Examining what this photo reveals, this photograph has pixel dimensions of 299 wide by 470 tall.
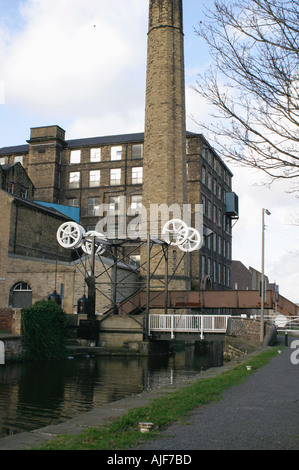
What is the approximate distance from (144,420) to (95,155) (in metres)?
47.7

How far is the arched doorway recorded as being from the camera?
109 feet

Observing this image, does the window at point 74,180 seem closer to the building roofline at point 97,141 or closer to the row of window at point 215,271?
the building roofline at point 97,141

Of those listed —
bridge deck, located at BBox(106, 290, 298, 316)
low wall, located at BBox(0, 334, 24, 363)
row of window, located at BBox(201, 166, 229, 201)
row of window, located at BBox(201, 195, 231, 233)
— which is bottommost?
low wall, located at BBox(0, 334, 24, 363)

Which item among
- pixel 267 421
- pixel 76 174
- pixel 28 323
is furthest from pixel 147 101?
pixel 267 421

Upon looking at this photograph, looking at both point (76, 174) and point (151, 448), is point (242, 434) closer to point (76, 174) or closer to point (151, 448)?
point (151, 448)

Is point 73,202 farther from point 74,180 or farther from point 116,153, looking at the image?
point 116,153

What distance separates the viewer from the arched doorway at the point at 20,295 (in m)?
33.3

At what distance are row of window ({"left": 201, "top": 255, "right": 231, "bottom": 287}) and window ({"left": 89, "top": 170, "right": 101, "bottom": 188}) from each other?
14.4 meters

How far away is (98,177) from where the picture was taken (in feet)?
170

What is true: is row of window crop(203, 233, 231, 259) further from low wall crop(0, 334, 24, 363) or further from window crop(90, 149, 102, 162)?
low wall crop(0, 334, 24, 363)

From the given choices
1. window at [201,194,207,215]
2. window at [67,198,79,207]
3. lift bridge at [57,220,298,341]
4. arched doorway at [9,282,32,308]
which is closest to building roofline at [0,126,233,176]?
window at [67,198,79,207]

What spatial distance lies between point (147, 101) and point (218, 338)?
2105 cm

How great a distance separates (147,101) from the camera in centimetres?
3778

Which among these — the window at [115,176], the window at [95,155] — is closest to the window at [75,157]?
the window at [95,155]
